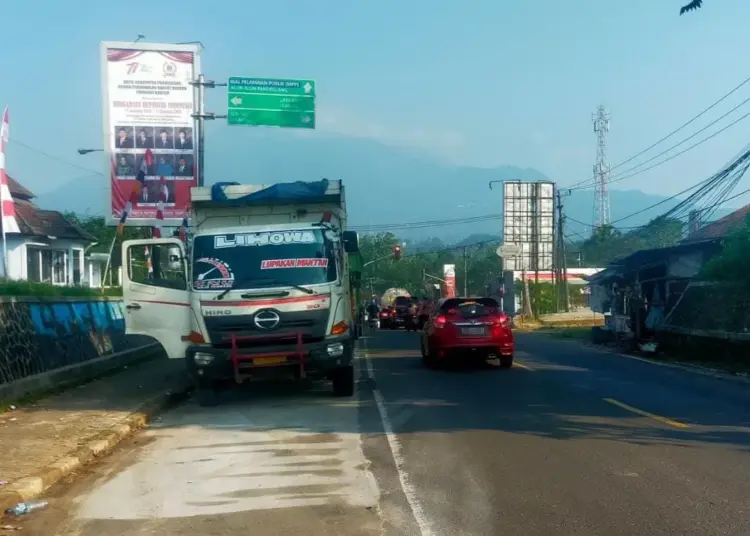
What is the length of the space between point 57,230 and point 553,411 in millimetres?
26078

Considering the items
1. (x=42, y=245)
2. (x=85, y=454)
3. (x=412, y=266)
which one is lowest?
(x=85, y=454)

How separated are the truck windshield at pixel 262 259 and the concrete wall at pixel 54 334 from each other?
3114 millimetres

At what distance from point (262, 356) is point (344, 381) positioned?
164 cm

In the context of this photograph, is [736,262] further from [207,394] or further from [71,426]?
[71,426]

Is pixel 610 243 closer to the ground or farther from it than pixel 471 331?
farther from it

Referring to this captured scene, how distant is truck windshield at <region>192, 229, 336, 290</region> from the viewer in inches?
504

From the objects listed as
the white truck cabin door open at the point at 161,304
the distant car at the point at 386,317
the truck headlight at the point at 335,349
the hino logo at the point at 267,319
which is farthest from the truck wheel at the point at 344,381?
the distant car at the point at 386,317

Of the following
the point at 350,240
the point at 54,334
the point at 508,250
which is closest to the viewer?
the point at 350,240

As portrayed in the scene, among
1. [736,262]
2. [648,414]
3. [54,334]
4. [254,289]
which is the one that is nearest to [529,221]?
[736,262]

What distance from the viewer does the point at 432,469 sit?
829cm

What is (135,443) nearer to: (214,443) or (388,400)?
(214,443)

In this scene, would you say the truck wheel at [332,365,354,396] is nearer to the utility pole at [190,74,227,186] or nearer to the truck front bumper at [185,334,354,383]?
the truck front bumper at [185,334,354,383]

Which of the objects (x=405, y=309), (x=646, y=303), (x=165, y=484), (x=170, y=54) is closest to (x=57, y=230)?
(x=170, y=54)

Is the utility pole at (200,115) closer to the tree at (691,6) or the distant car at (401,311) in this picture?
the tree at (691,6)
